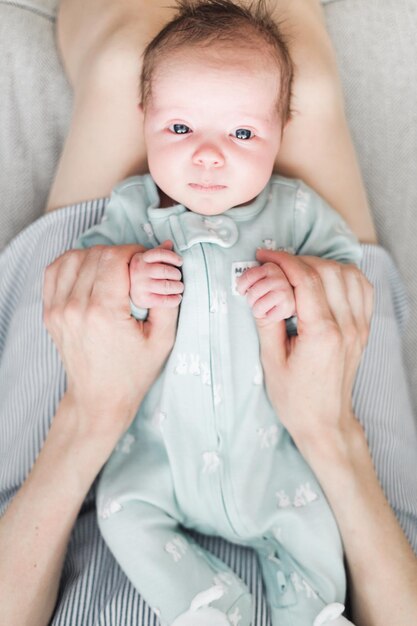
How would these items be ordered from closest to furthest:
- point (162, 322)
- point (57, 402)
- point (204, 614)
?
point (204, 614) < point (162, 322) < point (57, 402)

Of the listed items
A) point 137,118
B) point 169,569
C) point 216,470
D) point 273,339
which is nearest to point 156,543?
point 169,569

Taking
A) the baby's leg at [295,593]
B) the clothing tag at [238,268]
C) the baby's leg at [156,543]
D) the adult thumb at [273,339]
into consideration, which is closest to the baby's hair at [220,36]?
the clothing tag at [238,268]

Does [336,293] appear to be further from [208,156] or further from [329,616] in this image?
[329,616]

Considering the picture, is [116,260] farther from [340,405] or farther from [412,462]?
[412,462]

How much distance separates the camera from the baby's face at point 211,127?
111cm

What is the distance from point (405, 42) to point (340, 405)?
1048 mm

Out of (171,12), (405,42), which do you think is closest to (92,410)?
(171,12)

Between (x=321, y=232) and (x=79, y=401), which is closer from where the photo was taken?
(x=79, y=401)

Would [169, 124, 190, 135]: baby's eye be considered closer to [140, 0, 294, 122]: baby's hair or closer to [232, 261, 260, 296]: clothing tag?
[140, 0, 294, 122]: baby's hair

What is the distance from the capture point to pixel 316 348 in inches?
44.3

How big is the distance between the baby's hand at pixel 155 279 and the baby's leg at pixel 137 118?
1.06ft

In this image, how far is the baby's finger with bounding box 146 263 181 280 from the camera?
1091mm

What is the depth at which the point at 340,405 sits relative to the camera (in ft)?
3.85

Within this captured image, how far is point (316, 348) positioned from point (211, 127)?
39cm
